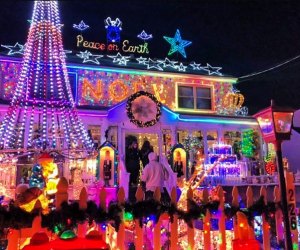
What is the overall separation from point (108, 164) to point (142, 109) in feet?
10.6

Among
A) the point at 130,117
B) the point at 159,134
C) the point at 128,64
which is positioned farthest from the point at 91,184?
the point at 128,64

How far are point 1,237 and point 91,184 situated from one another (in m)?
9.98

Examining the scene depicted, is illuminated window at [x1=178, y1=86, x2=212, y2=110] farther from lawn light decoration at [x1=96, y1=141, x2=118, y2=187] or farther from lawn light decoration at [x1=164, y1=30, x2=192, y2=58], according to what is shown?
lawn light decoration at [x1=96, y1=141, x2=118, y2=187]

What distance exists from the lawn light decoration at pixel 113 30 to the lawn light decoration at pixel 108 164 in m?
8.04

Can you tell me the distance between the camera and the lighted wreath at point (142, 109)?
17250 millimetres

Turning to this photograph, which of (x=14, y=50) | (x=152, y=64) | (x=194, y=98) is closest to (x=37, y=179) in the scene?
(x=14, y=50)

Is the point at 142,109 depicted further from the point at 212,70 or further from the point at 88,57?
the point at 212,70

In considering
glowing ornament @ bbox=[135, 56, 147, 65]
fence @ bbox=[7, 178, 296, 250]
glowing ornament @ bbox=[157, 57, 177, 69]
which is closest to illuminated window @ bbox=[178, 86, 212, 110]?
glowing ornament @ bbox=[157, 57, 177, 69]

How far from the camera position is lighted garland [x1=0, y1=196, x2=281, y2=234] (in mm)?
4152

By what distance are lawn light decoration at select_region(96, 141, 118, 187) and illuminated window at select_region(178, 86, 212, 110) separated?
19.7 ft

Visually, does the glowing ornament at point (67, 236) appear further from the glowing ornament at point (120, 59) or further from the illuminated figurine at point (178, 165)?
A: the glowing ornament at point (120, 59)

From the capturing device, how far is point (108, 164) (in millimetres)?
15930

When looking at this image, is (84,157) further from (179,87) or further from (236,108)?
(236,108)

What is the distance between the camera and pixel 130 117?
17.3 metres
